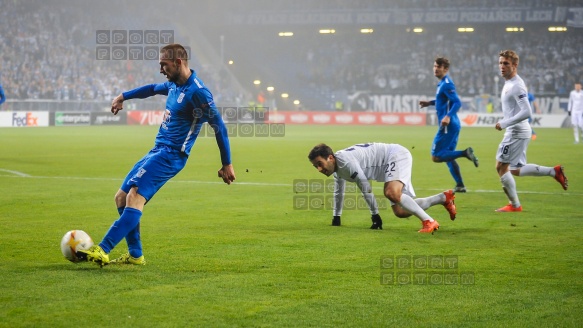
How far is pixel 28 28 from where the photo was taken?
55.0 meters

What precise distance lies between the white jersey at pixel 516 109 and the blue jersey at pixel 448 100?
2.16 m

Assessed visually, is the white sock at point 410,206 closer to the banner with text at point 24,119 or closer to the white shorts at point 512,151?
the white shorts at point 512,151

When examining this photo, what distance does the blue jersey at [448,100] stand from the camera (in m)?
15.6

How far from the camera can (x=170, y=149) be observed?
8352 millimetres

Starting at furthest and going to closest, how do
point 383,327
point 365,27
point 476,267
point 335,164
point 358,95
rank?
point 365,27
point 358,95
point 335,164
point 476,267
point 383,327

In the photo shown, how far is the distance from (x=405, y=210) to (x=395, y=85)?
5354 cm

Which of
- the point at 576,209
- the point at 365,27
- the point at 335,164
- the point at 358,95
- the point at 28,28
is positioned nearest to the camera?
the point at 335,164

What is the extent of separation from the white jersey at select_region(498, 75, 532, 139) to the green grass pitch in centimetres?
128

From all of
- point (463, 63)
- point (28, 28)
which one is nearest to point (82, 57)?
point (28, 28)

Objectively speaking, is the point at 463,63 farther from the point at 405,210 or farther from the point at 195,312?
the point at 195,312

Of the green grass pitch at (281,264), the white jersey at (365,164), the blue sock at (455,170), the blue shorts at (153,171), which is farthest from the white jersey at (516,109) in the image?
the blue shorts at (153,171)

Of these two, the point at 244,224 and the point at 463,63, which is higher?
the point at 463,63

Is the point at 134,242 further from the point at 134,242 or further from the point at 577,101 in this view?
the point at 577,101

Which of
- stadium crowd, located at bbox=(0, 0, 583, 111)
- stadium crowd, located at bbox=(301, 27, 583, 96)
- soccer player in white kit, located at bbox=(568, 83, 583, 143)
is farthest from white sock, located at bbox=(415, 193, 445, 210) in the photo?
stadium crowd, located at bbox=(301, 27, 583, 96)
